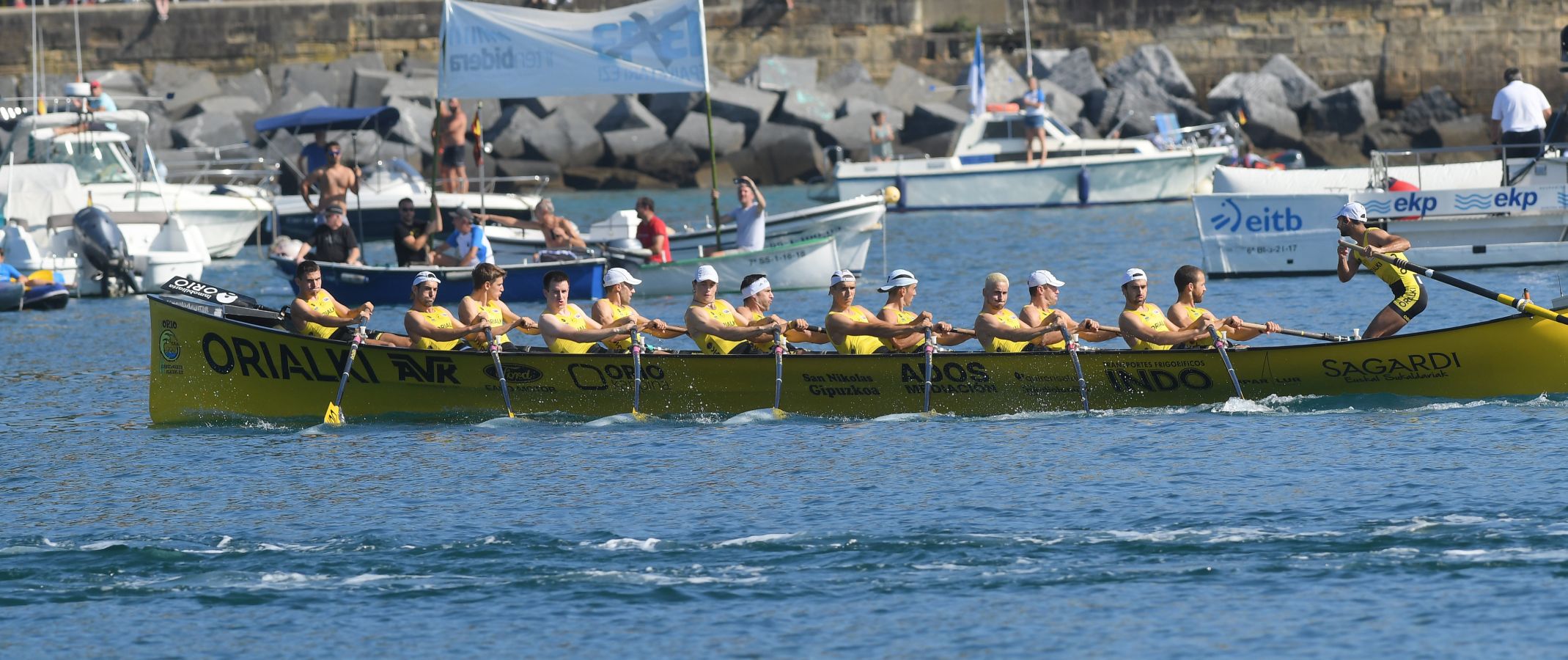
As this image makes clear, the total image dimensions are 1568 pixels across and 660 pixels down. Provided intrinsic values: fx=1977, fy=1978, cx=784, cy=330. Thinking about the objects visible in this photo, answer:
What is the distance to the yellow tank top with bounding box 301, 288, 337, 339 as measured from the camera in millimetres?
17203

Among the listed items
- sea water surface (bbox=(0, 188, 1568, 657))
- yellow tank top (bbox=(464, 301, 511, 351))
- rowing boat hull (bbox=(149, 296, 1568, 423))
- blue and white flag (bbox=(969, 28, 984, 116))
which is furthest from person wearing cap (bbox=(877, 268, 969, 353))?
blue and white flag (bbox=(969, 28, 984, 116))

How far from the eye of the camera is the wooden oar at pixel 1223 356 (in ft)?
50.6

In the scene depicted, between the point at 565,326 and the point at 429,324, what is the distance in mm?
1166

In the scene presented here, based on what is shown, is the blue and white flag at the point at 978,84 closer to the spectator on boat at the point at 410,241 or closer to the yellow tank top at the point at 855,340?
the spectator on boat at the point at 410,241

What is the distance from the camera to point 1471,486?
12719 mm

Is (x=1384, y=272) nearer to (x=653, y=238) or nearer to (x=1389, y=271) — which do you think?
(x=1389, y=271)

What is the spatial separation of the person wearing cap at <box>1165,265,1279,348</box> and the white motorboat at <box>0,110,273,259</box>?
20084 mm

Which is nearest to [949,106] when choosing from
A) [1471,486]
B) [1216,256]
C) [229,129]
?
[229,129]

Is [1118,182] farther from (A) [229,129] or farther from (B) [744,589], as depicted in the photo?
(B) [744,589]

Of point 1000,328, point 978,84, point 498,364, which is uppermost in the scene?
point 978,84

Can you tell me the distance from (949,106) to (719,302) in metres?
29.0

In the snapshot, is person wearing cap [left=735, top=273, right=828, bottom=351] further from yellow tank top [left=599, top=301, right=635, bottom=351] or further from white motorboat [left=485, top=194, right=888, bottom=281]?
white motorboat [left=485, top=194, right=888, bottom=281]

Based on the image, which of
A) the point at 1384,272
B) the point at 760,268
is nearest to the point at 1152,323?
the point at 1384,272

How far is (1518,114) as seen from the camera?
80.8 ft
